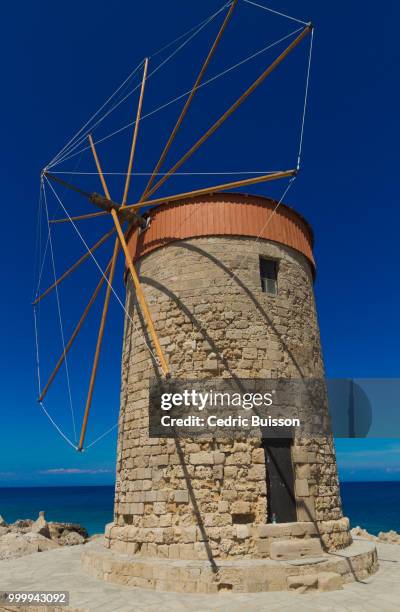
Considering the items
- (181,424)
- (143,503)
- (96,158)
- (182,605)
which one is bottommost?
(182,605)

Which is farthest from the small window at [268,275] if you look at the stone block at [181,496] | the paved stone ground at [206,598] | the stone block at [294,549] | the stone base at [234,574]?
the paved stone ground at [206,598]

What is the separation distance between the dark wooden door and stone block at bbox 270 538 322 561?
0.48 m

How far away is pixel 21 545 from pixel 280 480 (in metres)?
8.84

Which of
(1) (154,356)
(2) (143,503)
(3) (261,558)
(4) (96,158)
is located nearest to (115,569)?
(2) (143,503)

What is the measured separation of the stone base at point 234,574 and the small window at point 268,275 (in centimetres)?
→ 541

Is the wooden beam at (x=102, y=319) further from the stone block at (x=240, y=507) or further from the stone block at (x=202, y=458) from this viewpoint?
the stone block at (x=240, y=507)

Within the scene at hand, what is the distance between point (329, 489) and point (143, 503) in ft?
12.8

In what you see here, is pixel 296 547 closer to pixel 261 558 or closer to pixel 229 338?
pixel 261 558

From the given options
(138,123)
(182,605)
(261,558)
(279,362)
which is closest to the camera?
(182,605)

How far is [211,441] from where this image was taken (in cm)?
827

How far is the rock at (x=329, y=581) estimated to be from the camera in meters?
7.00

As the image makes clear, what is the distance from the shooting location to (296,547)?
7.64 metres

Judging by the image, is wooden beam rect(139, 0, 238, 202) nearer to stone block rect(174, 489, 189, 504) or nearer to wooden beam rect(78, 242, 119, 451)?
wooden beam rect(78, 242, 119, 451)

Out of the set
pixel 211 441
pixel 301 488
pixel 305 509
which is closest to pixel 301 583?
pixel 305 509
